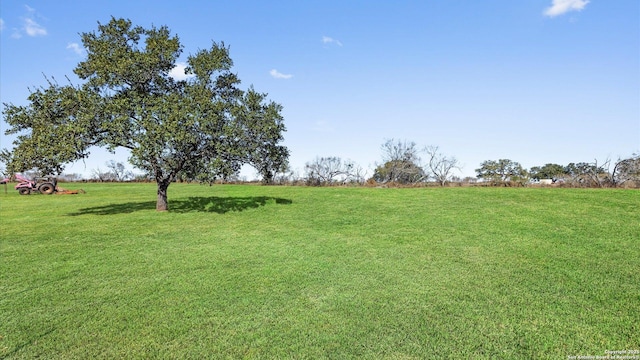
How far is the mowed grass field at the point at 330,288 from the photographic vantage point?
3.59m

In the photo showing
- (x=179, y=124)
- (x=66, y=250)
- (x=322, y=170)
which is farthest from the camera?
(x=322, y=170)

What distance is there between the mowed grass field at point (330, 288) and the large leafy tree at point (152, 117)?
275cm

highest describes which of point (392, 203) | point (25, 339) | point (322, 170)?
point (322, 170)

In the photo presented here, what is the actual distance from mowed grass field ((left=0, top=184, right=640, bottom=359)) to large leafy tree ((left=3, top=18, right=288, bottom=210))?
A: 275 centimetres

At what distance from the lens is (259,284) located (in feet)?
17.6

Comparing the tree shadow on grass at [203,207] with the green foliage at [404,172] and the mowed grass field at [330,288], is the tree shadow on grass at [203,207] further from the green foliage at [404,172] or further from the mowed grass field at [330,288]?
the green foliage at [404,172]

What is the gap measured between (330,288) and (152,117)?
10008 mm

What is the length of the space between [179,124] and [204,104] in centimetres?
117

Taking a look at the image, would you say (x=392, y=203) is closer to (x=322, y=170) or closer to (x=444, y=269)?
(x=444, y=269)

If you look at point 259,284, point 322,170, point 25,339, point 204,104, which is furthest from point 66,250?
point 322,170

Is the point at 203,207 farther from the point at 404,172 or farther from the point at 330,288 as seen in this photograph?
the point at 404,172

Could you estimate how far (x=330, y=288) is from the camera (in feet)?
17.0

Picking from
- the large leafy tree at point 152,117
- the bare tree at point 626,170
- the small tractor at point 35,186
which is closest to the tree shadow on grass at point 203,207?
the large leafy tree at point 152,117

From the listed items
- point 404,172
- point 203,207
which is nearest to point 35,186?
point 203,207
